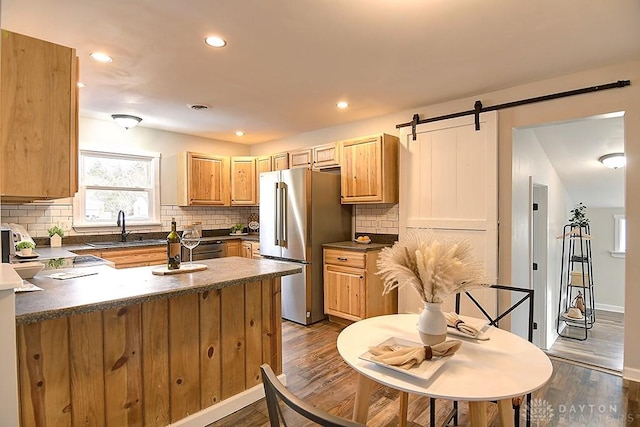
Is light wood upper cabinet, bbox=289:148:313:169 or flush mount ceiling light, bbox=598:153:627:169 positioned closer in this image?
flush mount ceiling light, bbox=598:153:627:169

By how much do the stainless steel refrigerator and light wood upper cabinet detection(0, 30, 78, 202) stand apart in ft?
8.57

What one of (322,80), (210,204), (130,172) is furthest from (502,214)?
(130,172)

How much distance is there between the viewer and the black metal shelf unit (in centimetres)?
488

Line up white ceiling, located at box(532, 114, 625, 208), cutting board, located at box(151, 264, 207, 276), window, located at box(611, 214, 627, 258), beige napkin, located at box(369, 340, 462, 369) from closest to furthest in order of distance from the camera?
1. beige napkin, located at box(369, 340, 462, 369)
2. cutting board, located at box(151, 264, 207, 276)
3. white ceiling, located at box(532, 114, 625, 208)
4. window, located at box(611, 214, 627, 258)

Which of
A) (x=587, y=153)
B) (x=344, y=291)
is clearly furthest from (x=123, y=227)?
(x=587, y=153)

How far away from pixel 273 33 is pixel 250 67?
59 cm

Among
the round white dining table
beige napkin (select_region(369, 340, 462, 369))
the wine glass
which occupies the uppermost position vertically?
the wine glass

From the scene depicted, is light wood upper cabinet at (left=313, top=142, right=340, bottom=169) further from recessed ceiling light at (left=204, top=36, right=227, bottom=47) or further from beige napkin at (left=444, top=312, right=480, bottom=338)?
beige napkin at (left=444, top=312, right=480, bottom=338)

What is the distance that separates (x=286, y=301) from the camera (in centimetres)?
420

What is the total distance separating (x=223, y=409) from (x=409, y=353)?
1.47 metres

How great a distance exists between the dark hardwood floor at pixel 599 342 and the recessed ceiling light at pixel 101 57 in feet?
16.3

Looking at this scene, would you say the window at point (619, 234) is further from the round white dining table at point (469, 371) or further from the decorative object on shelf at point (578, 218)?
the round white dining table at point (469, 371)

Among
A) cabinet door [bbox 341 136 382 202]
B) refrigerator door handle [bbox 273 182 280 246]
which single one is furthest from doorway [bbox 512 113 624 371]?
refrigerator door handle [bbox 273 182 280 246]

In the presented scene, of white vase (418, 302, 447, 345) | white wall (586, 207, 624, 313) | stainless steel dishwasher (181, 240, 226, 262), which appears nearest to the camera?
white vase (418, 302, 447, 345)
